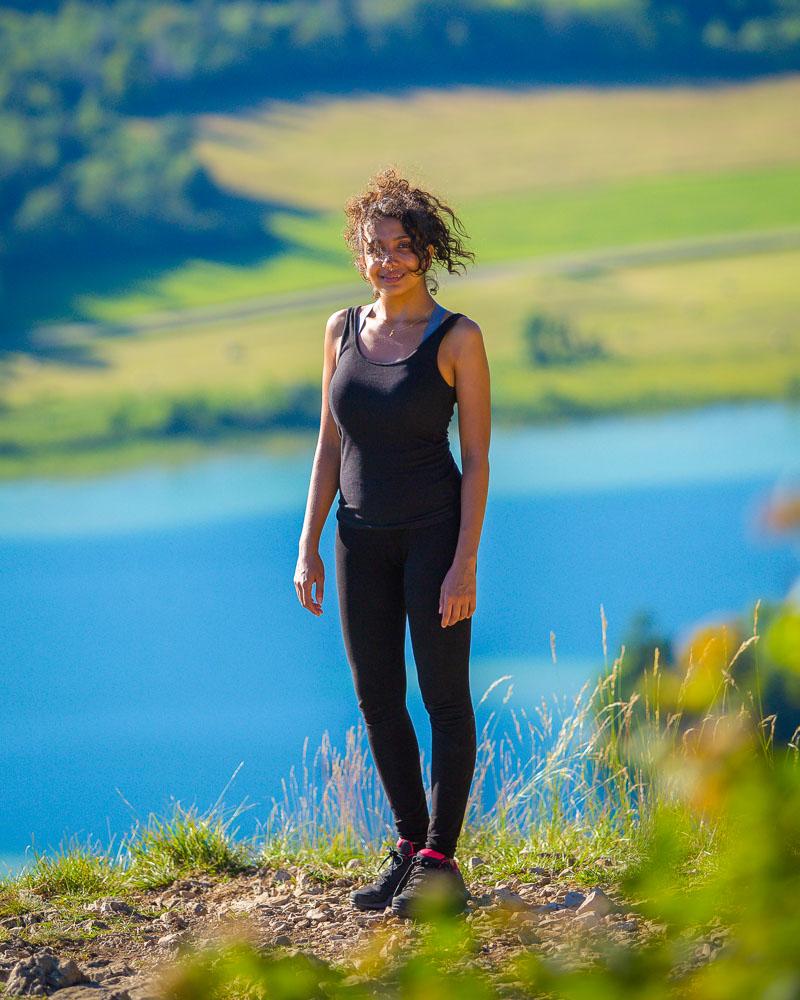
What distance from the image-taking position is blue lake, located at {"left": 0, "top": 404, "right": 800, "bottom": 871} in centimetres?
703

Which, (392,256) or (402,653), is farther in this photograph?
(402,653)

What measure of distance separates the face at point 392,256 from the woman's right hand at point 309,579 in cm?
49

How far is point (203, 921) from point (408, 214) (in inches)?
52.3

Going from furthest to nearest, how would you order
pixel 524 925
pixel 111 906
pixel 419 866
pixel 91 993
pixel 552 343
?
1. pixel 552 343
2. pixel 111 906
3. pixel 419 866
4. pixel 91 993
5. pixel 524 925

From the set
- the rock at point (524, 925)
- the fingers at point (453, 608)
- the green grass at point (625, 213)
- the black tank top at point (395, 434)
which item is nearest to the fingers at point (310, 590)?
the black tank top at point (395, 434)

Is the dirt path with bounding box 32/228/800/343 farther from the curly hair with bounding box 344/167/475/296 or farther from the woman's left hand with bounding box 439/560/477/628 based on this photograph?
the woman's left hand with bounding box 439/560/477/628

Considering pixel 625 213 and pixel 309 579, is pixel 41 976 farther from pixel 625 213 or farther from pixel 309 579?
pixel 625 213

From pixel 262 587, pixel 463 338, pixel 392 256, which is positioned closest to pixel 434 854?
pixel 463 338

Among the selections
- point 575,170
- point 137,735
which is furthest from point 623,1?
point 137,735

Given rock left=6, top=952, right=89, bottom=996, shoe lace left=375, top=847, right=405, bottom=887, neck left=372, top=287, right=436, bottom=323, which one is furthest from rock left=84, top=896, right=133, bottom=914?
neck left=372, top=287, right=436, bottom=323

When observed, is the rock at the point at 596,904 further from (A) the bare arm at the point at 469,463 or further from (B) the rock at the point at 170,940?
(B) the rock at the point at 170,940

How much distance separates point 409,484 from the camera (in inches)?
81.7

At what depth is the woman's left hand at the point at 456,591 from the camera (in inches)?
79.5

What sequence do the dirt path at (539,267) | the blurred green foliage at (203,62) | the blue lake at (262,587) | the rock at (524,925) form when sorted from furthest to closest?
the dirt path at (539,267), the blurred green foliage at (203,62), the blue lake at (262,587), the rock at (524,925)
